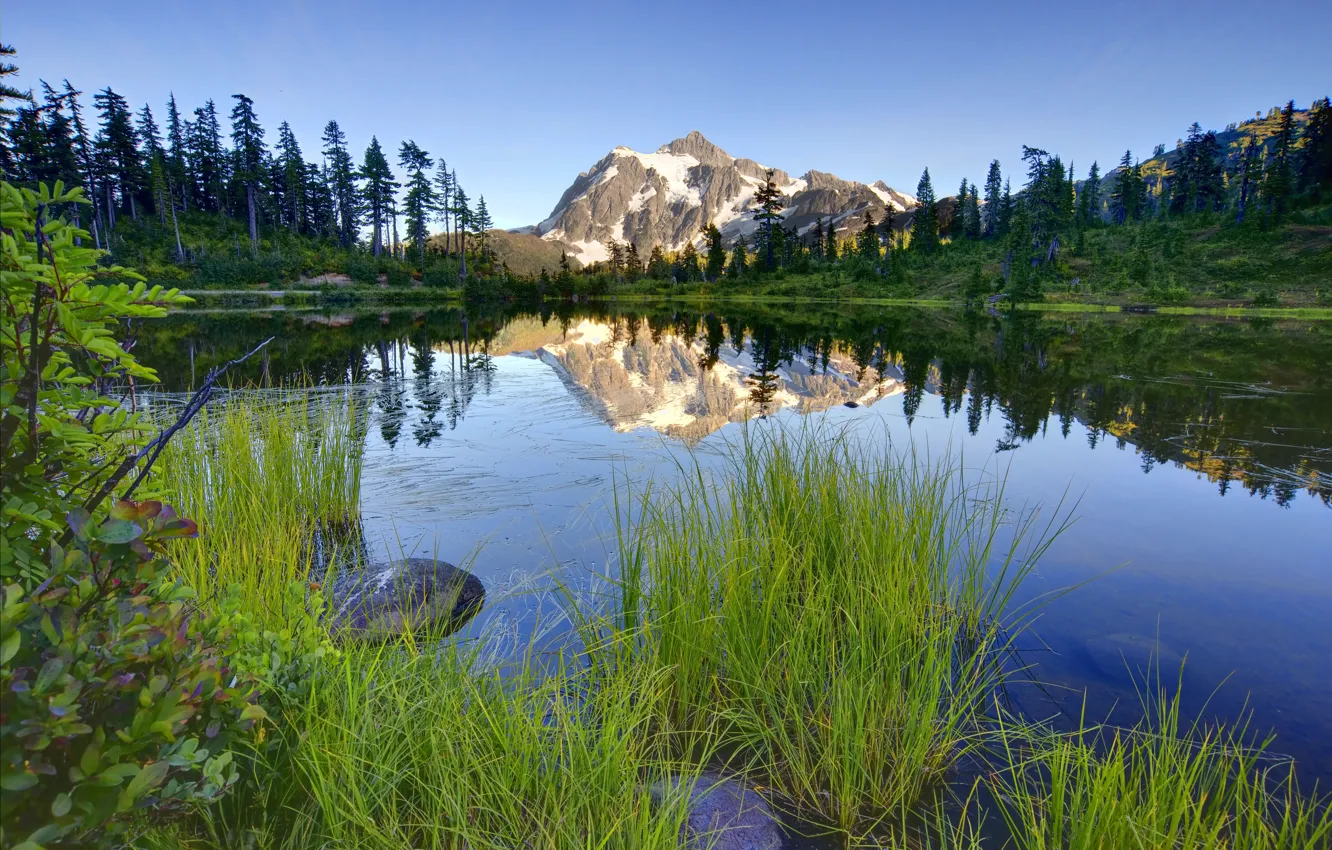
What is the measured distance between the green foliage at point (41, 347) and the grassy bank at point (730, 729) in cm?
100

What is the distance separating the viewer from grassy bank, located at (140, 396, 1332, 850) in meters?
2.14

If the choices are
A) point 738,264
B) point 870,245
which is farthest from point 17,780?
point 738,264

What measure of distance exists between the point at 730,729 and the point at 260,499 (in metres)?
3.56

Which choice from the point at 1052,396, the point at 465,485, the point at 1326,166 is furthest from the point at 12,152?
the point at 1326,166

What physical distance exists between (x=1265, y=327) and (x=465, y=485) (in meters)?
31.9

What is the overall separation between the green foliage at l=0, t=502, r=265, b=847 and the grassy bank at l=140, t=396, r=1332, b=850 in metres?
0.61

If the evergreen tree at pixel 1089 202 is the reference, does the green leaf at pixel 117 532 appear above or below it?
below

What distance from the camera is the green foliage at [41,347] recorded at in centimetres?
136

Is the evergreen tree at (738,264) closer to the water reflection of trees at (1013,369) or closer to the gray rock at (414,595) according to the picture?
the water reflection of trees at (1013,369)

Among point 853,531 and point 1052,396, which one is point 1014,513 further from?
point 1052,396

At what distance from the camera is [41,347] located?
145 centimetres

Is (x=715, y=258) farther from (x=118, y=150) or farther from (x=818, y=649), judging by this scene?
(x=818, y=649)

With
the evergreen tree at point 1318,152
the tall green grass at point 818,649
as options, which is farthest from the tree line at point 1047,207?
the tall green grass at point 818,649

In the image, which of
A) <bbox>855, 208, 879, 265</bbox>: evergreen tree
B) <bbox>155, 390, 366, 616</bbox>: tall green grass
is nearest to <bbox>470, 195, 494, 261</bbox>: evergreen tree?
<bbox>855, 208, 879, 265</bbox>: evergreen tree
